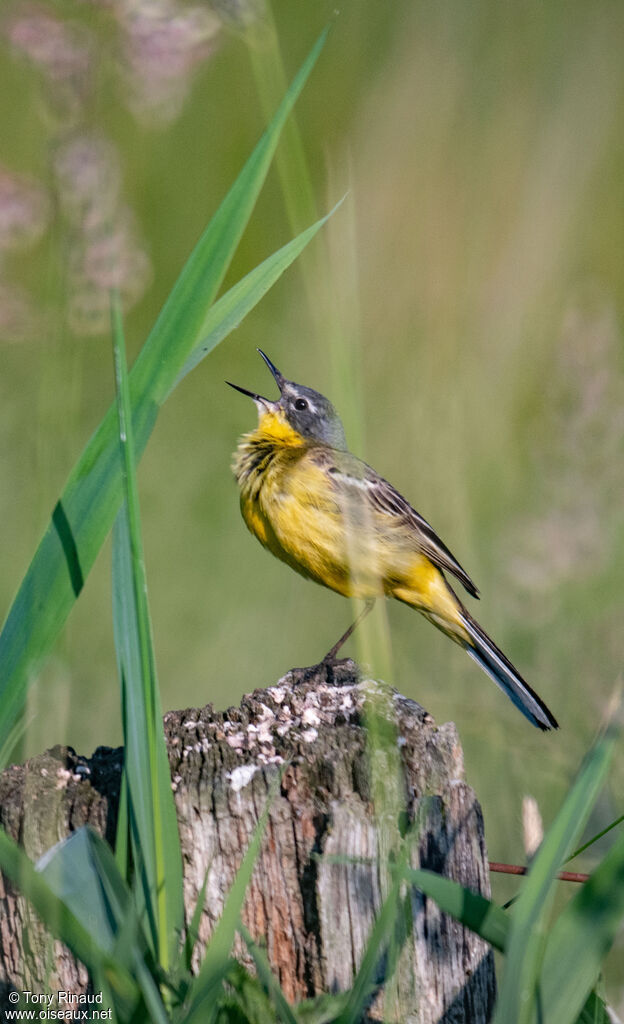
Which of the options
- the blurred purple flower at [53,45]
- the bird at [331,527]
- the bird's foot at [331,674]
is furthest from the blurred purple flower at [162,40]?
the bird at [331,527]

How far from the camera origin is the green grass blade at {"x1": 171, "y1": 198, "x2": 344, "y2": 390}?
2.13 metres

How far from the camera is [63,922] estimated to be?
58.4 inches

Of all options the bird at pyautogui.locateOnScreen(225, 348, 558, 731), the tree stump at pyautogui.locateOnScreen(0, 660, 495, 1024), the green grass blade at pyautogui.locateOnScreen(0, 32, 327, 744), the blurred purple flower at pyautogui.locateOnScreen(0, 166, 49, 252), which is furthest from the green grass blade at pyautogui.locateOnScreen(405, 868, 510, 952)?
the bird at pyautogui.locateOnScreen(225, 348, 558, 731)

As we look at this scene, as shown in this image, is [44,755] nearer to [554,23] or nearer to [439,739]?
[439,739]

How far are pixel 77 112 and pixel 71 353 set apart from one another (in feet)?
1.57

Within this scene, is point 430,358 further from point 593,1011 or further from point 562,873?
point 593,1011

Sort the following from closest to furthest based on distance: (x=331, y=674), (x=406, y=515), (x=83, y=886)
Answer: (x=83, y=886) < (x=331, y=674) < (x=406, y=515)

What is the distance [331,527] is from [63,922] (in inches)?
103

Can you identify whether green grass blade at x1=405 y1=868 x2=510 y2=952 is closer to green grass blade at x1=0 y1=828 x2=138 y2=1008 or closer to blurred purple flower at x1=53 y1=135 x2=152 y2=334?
green grass blade at x1=0 y1=828 x2=138 y2=1008

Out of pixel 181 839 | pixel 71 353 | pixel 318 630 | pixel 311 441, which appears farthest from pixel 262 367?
pixel 181 839

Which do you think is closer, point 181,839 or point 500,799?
point 181,839

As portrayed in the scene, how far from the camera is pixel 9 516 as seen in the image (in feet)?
15.0

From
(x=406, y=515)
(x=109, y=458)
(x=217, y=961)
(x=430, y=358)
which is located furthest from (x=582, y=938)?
(x=406, y=515)

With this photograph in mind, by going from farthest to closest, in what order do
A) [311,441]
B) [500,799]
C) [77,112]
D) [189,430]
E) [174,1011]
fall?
[189,430] < [311,441] < [500,799] < [77,112] < [174,1011]
